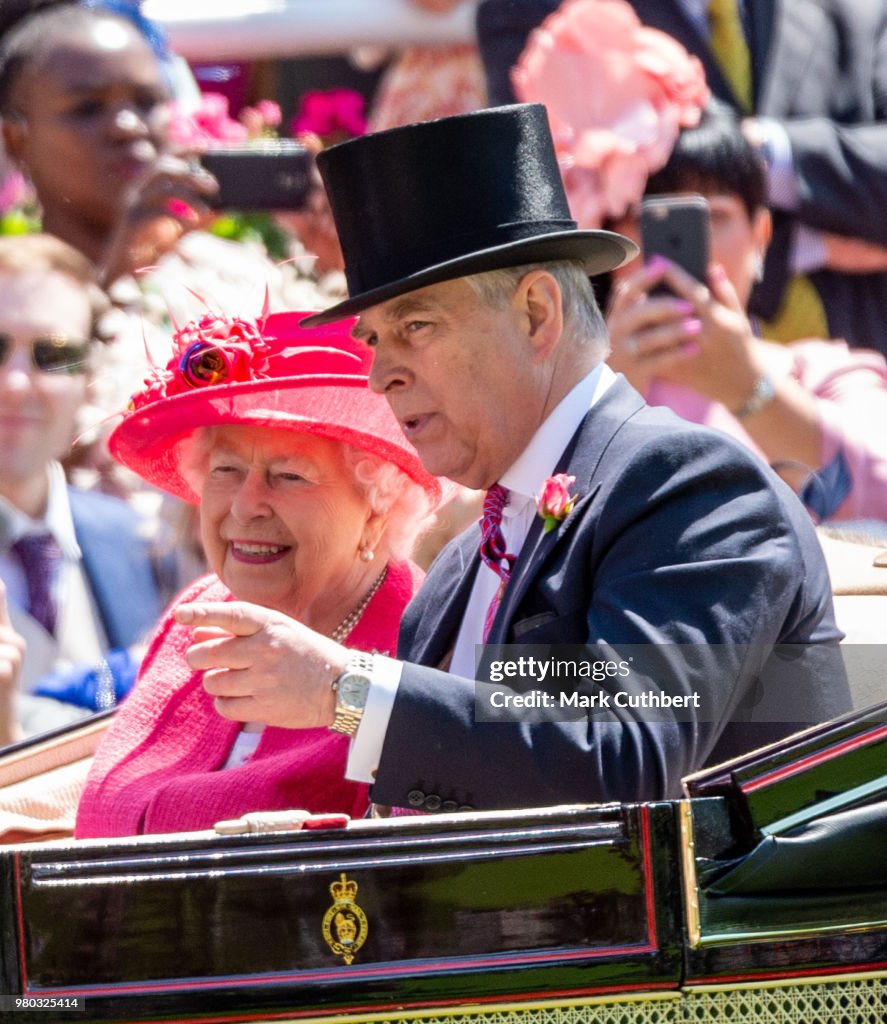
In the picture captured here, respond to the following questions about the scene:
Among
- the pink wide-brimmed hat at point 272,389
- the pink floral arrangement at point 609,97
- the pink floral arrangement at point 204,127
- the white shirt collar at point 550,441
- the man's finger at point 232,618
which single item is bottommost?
the man's finger at point 232,618

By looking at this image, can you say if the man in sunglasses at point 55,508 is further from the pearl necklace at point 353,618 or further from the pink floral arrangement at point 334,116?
the pearl necklace at point 353,618

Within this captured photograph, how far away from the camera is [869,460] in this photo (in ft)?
12.0

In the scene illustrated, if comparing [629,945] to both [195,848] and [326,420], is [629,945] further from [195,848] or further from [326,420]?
[326,420]

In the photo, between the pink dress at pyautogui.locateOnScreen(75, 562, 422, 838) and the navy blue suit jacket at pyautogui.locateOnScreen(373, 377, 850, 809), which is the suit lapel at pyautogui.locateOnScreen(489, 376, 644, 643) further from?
the pink dress at pyautogui.locateOnScreen(75, 562, 422, 838)

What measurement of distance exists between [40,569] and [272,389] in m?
1.50

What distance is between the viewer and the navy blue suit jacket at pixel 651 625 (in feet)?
6.93

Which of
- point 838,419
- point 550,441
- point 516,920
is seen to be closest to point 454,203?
point 550,441

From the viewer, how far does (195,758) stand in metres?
2.92

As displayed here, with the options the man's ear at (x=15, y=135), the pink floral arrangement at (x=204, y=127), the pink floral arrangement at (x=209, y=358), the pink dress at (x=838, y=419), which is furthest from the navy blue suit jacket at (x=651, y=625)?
the man's ear at (x=15, y=135)

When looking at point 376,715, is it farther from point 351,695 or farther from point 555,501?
point 555,501

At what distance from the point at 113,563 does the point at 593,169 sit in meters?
1.46

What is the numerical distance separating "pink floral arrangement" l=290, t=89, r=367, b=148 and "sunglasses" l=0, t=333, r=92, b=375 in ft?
3.20

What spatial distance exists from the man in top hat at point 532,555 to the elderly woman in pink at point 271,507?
0.31m

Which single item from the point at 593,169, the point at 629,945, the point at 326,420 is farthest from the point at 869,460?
the point at 629,945
